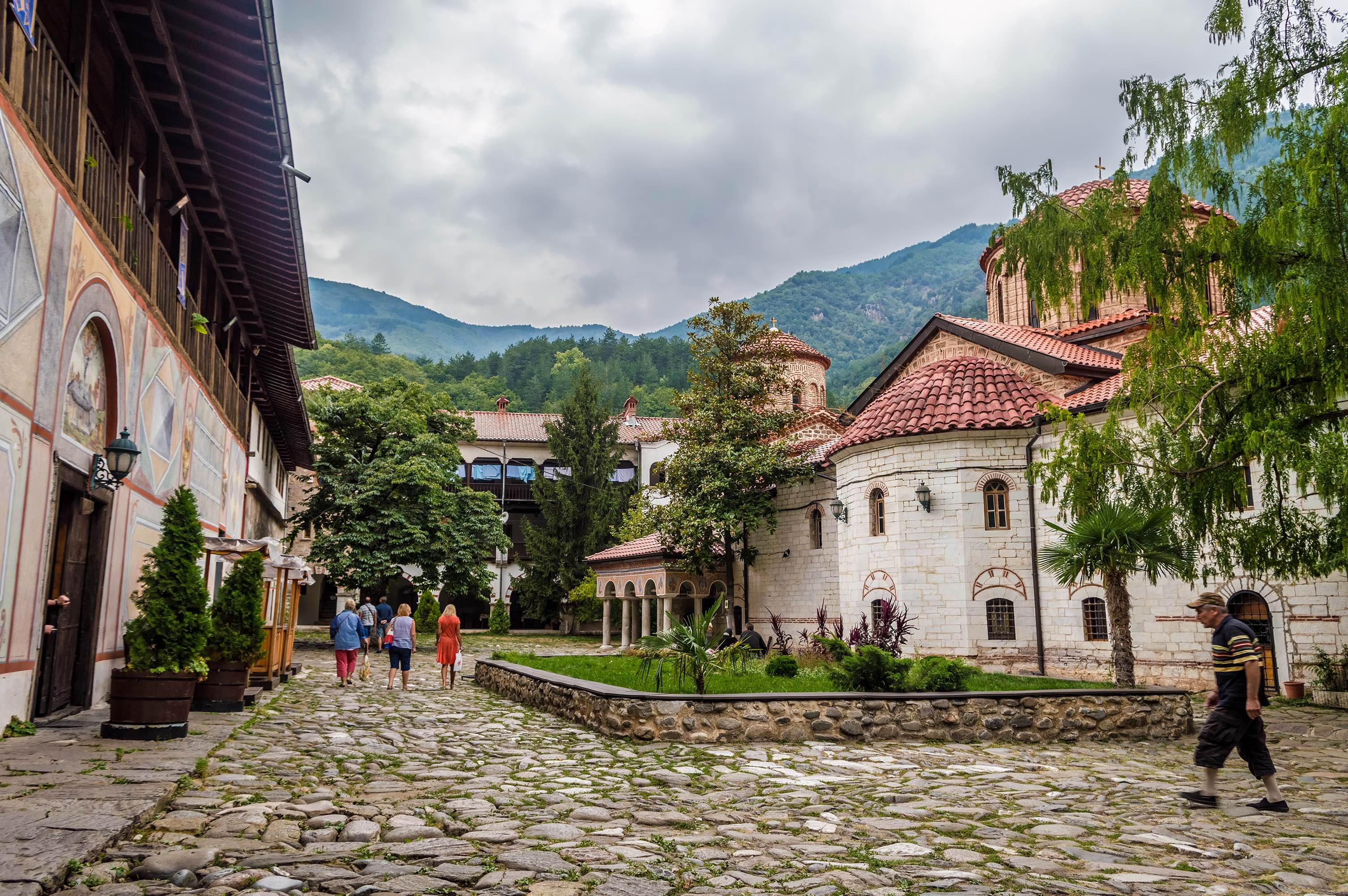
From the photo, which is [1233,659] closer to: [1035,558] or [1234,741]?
[1234,741]

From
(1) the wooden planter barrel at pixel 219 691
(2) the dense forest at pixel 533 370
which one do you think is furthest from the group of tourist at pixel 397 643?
(2) the dense forest at pixel 533 370

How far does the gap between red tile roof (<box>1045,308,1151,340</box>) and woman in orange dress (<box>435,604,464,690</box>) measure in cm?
1604

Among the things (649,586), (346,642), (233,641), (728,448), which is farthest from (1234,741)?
(649,586)

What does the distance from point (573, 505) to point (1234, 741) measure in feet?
105

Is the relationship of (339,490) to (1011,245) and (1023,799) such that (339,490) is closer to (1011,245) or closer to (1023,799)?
(1011,245)

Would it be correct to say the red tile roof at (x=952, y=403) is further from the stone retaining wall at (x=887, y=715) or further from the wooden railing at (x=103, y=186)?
the wooden railing at (x=103, y=186)

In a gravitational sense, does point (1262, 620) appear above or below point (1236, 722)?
above

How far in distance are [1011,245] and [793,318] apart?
13787 centimetres

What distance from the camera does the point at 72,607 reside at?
27.7 feet

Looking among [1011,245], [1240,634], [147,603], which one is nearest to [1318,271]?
[1011,245]

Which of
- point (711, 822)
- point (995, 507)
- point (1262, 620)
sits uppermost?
point (995, 507)

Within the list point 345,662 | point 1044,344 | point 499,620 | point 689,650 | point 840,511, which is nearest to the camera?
point 689,650

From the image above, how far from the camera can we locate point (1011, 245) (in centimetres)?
994

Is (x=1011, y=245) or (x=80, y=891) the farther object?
(x=1011, y=245)
